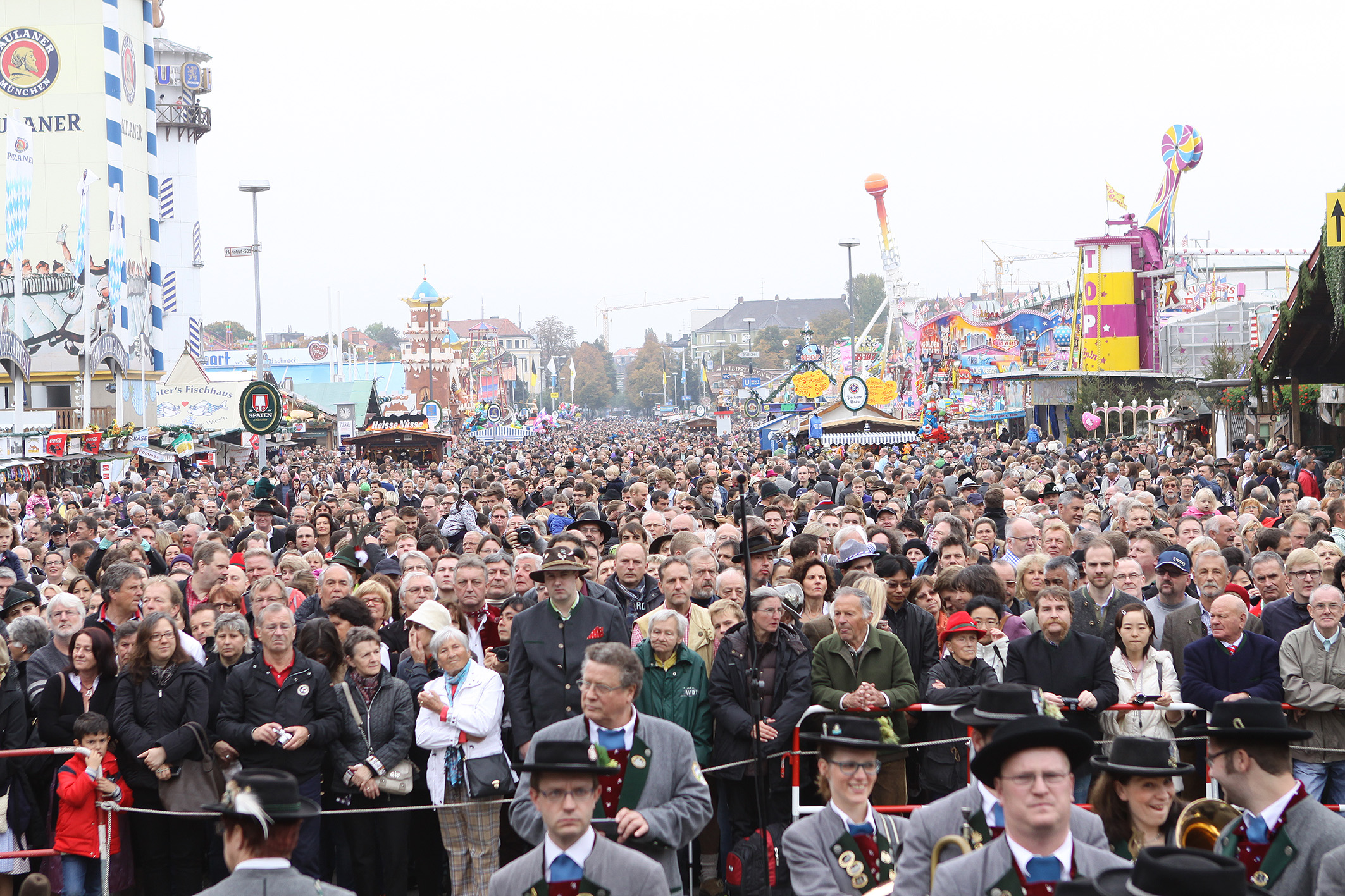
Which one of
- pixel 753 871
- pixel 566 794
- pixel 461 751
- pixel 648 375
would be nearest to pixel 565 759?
pixel 566 794

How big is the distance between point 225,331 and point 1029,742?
7295 inches

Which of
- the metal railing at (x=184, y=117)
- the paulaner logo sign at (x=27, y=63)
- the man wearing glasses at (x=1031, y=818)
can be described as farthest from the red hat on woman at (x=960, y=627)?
the metal railing at (x=184, y=117)

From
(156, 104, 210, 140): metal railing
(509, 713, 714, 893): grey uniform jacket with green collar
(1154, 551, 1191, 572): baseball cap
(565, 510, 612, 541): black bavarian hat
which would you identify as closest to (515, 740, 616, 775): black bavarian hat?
(509, 713, 714, 893): grey uniform jacket with green collar

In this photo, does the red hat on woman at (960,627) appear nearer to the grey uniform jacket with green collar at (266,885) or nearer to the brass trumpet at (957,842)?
the brass trumpet at (957,842)

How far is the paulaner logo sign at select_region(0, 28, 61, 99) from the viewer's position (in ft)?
188

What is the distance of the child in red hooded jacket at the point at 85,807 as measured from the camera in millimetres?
6492

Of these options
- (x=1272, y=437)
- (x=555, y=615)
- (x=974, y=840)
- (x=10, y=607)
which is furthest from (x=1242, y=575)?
(x=1272, y=437)

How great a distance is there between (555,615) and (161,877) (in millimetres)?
2374

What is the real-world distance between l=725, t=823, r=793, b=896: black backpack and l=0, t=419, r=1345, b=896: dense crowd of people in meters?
0.02

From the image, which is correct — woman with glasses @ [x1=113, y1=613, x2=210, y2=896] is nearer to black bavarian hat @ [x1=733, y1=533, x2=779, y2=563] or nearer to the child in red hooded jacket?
the child in red hooded jacket

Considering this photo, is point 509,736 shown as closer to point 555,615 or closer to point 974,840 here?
point 555,615

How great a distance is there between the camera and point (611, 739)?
16.0ft

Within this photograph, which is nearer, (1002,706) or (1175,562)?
(1002,706)

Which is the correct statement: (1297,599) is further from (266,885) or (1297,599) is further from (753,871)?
(266,885)
